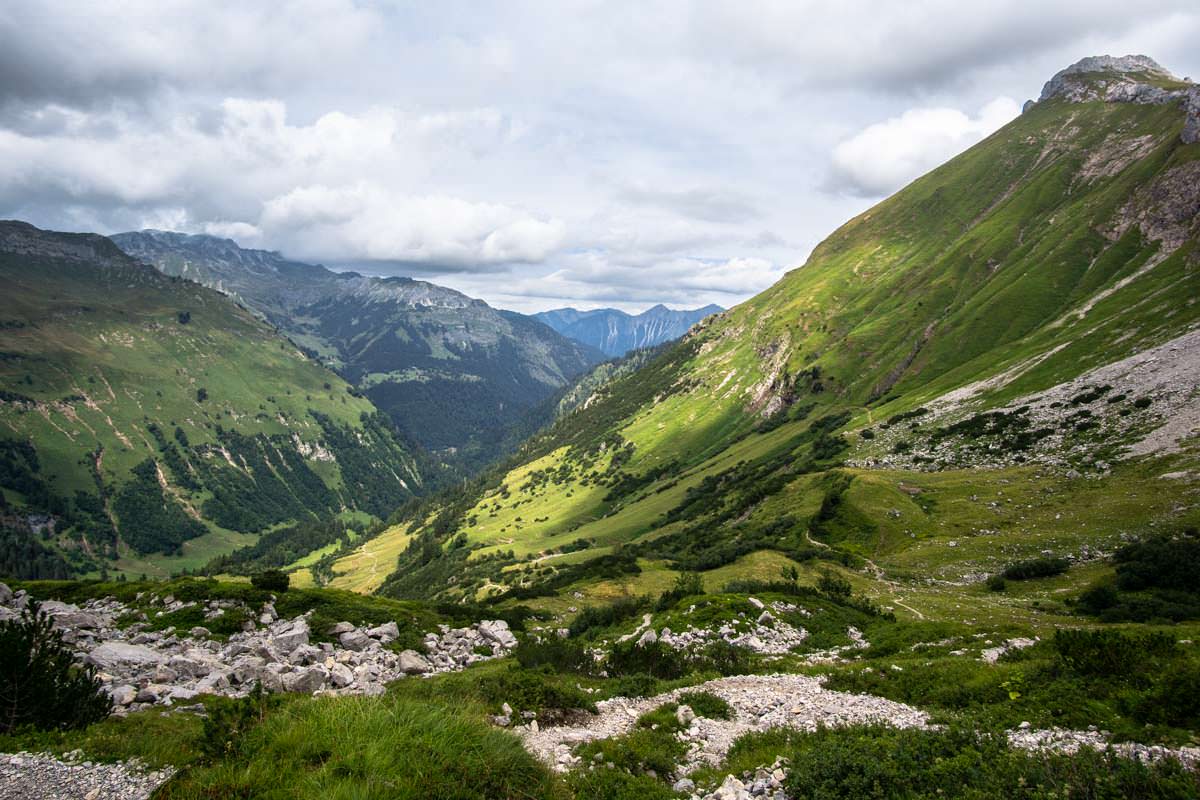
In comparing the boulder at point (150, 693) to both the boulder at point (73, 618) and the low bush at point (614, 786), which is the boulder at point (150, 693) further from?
the low bush at point (614, 786)

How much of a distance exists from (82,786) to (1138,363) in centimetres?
10383

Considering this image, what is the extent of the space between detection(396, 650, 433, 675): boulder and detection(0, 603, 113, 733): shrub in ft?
39.6

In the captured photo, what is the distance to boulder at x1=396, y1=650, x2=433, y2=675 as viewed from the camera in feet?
81.4

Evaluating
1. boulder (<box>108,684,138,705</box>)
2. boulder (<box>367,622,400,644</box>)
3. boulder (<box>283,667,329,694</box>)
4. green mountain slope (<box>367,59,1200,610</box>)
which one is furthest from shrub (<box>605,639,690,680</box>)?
green mountain slope (<box>367,59,1200,610</box>)

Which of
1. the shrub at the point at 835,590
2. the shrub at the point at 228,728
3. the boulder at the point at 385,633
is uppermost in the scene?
the shrub at the point at 228,728

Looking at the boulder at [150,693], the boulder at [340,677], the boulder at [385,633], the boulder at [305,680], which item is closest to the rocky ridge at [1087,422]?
the boulder at [385,633]

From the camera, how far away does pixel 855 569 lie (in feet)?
171

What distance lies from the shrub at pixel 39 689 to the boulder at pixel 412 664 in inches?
475

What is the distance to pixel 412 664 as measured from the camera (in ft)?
82.0

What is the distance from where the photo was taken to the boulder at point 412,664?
81.4 feet

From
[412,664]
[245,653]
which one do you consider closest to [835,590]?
[412,664]

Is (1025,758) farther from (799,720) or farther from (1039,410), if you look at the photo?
(1039,410)

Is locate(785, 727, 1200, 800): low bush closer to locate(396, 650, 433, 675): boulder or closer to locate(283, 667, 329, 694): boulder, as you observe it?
locate(283, 667, 329, 694): boulder

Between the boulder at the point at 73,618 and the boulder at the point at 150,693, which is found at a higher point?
the boulder at the point at 73,618
